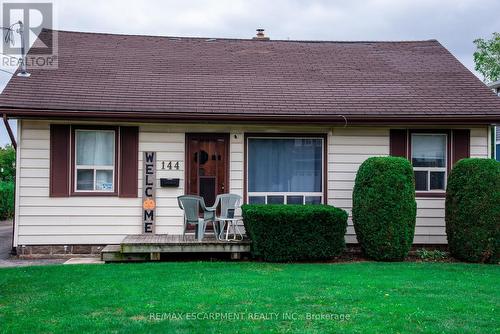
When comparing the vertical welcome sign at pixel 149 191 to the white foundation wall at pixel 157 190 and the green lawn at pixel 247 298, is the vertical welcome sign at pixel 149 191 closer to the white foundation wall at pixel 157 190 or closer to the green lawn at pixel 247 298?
the white foundation wall at pixel 157 190

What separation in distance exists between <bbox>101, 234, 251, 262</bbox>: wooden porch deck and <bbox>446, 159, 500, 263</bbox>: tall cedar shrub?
380 cm

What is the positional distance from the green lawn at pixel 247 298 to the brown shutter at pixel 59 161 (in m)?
2.07

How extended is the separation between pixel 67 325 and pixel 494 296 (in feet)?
16.2

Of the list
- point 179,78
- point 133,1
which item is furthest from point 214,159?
point 133,1

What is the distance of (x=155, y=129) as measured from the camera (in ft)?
32.7

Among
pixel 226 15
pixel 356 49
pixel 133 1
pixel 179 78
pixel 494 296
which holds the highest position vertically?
pixel 226 15

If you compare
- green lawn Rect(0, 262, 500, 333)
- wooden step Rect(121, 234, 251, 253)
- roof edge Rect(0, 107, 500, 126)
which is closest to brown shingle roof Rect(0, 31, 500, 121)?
roof edge Rect(0, 107, 500, 126)

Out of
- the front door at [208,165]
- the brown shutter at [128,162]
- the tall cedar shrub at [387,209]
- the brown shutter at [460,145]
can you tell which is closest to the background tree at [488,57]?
the brown shutter at [460,145]

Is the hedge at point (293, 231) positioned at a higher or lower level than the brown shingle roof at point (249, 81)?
lower

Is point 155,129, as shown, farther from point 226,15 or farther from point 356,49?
point 226,15

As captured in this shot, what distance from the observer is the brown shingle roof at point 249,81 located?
991 centimetres

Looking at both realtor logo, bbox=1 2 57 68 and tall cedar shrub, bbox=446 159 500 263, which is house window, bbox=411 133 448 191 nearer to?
tall cedar shrub, bbox=446 159 500 263

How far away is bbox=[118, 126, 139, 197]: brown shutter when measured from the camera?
32.3 ft

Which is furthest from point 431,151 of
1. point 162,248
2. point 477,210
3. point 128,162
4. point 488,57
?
point 488,57
